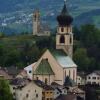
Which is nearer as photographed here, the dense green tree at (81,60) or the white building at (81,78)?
the white building at (81,78)

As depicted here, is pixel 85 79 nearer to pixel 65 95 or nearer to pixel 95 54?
pixel 95 54

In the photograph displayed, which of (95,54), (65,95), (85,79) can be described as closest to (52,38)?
(95,54)

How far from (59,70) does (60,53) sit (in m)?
3.42

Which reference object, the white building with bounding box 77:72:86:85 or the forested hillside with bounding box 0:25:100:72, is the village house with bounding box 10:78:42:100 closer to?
the white building with bounding box 77:72:86:85

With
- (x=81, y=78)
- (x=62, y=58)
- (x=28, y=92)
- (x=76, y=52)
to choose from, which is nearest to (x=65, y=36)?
(x=62, y=58)

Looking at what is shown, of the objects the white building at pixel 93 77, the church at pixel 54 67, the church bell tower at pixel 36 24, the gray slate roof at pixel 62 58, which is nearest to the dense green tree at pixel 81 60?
the white building at pixel 93 77

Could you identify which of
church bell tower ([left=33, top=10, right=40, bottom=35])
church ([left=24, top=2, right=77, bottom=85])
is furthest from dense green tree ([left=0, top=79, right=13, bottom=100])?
church bell tower ([left=33, top=10, right=40, bottom=35])

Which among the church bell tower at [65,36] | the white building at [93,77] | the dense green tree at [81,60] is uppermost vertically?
the church bell tower at [65,36]

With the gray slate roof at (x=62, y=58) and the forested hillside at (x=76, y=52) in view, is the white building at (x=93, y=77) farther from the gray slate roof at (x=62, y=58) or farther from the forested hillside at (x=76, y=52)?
the gray slate roof at (x=62, y=58)

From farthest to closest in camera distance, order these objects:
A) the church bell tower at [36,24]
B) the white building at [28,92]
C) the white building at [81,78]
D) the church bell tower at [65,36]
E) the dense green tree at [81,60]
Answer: the church bell tower at [36,24]
the dense green tree at [81,60]
the white building at [81,78]
the church bell tower at [65,36]
the white building at [28,92]

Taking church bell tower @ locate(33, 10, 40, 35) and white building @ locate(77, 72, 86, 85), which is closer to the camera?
white building @ locate(77, 72, 86, 85)

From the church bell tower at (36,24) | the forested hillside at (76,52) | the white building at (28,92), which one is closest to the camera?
the white building at (28,92)

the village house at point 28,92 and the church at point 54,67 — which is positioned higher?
the church at point 54,67

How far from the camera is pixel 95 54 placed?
413 feet
